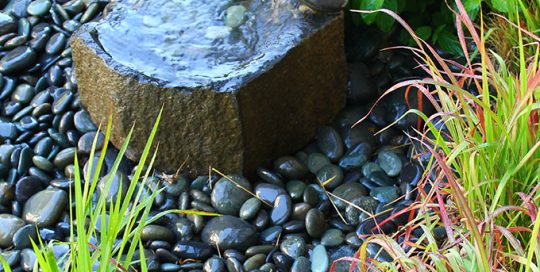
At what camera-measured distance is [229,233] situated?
3.00 m

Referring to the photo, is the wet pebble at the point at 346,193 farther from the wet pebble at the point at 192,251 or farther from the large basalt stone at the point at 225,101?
the wet pebble at the point at 192,251

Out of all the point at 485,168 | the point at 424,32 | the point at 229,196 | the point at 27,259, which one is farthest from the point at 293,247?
the point at 424,32

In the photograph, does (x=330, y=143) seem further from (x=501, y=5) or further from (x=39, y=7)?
(x=39, y=7)

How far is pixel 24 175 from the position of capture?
3357mm

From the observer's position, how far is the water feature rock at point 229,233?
298cm

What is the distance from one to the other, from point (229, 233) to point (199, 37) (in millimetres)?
826

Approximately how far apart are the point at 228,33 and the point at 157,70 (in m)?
0.38

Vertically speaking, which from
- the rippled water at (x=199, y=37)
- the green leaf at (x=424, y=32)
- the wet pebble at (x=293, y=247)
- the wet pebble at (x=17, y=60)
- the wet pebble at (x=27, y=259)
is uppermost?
the rippled water at (x=199, y=37)

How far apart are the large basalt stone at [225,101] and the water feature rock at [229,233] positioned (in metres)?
0.26

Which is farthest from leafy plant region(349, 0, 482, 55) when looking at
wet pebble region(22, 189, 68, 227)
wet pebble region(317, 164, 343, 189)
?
wet pebble region(22, 189, 68, 227)

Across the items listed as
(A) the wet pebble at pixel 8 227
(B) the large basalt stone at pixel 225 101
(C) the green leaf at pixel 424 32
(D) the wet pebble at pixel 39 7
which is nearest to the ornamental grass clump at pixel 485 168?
(B) the large basalt stone at pixel 225 101

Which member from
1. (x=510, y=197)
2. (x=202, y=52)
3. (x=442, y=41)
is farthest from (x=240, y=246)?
(x=442, y=41)

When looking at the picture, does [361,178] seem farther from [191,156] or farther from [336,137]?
[191,156]

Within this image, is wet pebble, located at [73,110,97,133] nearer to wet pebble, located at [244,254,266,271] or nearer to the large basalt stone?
the large basalt stone
